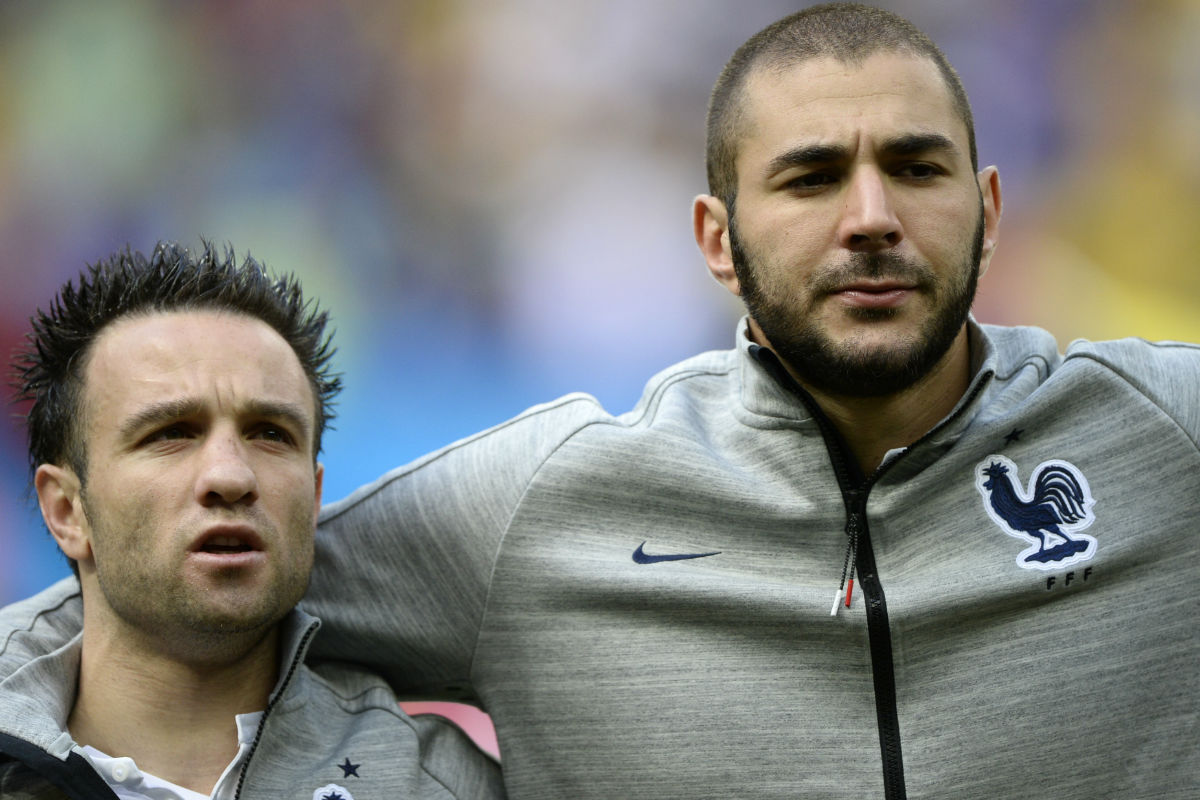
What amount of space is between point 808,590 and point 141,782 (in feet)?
3.25

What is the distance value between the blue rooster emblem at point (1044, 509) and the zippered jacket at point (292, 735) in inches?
35.6

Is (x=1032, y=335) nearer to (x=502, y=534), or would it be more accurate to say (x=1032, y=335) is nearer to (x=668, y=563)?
(x=668, y=563)

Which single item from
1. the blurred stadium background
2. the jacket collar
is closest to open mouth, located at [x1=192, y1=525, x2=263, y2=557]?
the jacket collar

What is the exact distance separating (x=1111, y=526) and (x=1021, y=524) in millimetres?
126

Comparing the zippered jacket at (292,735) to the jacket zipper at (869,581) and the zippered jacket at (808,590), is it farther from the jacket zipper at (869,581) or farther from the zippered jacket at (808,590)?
the jacket zipper at (869,581)

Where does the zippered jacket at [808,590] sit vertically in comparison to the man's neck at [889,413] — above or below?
below

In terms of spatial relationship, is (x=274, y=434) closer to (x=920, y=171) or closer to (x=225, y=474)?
(x=225, y=474)


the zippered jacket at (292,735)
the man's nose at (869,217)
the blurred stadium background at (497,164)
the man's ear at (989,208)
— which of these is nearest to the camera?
the zippered jacket at (292,735)

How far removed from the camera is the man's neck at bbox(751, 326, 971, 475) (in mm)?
1847

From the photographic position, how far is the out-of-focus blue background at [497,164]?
4.08 metres

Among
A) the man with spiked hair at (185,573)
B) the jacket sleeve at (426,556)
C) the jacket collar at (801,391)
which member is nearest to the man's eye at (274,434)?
the man with spiked hair at (185,573)

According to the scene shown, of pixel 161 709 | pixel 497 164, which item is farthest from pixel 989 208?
pixel 497 164

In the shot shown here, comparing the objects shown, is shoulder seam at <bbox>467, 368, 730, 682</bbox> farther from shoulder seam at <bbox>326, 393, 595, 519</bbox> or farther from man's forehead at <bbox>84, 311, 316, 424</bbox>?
man's forehead at <bbox>84, 311, 316, 424</bbox>

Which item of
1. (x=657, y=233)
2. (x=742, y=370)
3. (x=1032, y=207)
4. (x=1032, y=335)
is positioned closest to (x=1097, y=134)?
(x=1032, y=207)
